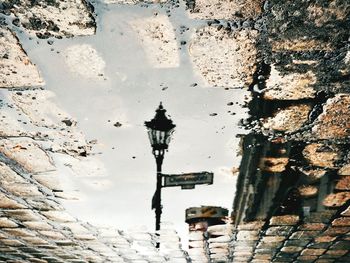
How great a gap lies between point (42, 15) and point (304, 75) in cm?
121

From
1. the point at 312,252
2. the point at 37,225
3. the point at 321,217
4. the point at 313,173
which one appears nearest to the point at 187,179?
the point at 313,173

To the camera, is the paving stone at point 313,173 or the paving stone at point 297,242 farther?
the paving stone at point 297,242

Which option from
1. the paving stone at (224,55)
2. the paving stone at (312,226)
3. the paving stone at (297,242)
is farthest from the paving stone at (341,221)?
the paving stone at (224,55)

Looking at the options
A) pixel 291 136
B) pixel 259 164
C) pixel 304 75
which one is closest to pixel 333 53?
pixel 304 75

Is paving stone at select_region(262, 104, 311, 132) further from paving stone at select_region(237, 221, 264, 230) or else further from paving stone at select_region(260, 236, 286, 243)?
paving stone at select_region(260, 236, 286, 243)

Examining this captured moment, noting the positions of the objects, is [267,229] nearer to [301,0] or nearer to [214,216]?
[214,216]

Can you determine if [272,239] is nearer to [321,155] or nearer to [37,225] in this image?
[321,155]

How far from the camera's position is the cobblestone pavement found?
53.8 inches

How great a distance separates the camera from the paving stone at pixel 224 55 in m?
1.44

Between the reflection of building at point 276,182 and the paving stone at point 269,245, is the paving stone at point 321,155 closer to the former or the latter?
the reflection of building at point 276,182

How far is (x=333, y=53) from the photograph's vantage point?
58.7 inches

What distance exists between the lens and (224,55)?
1509mm

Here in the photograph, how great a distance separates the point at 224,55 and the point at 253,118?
0.54 m

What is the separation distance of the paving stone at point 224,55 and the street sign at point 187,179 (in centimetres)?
101
